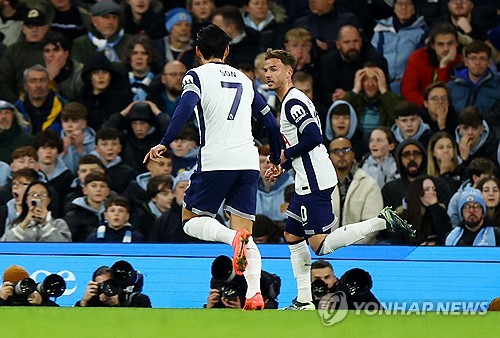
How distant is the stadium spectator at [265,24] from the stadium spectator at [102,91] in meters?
1.64

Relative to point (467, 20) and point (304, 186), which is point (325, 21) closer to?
point (467, 20)

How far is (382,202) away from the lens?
13875 mm

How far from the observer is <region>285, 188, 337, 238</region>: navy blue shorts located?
1027 cm

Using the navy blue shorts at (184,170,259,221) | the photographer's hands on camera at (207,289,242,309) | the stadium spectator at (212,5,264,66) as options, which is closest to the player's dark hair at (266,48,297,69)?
the navy blue shorts at (184,170,259,221)

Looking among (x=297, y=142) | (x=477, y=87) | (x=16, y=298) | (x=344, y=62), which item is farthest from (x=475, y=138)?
(x=16, y=298)

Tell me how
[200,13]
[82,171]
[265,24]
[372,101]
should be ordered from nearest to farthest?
[82,171] → [372,101] → [265,24] → [200,13]

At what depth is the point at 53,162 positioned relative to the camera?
14.8 m

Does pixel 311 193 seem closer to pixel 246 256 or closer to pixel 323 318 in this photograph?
pixel 246 256

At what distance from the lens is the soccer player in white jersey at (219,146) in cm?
983

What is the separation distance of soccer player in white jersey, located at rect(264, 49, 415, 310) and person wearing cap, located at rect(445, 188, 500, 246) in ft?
9.63

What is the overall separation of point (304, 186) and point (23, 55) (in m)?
6.78

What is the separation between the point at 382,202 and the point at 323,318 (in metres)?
5.14

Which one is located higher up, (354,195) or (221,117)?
(221,117)

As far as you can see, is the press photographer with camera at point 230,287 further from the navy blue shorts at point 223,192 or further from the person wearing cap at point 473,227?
the person wearing cap at point 473,227
